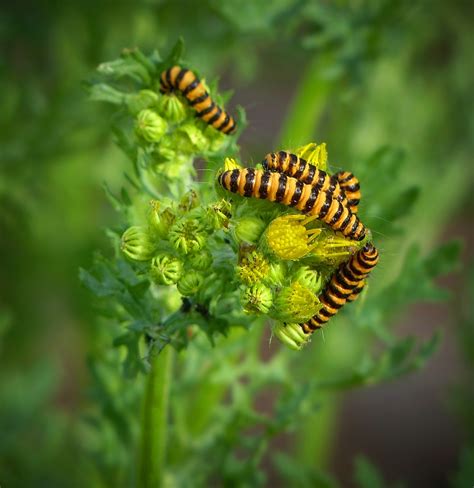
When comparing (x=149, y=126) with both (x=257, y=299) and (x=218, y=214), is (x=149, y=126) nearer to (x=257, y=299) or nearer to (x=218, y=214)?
(x=218, y=214)

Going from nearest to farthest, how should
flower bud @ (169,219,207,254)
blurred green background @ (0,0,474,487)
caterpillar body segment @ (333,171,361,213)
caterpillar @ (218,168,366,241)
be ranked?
caterpillar @ (218,168,366,241), flower bud @ (169,219,207,254), caterpillar body segment @ (333,171,361,213), blurred green background @ (0,0,474,487)

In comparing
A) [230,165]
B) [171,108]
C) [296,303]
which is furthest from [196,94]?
[296,303]

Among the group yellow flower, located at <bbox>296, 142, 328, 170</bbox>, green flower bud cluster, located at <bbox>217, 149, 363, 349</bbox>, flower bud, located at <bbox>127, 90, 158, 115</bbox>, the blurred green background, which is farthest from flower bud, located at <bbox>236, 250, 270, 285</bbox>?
the blurred green background

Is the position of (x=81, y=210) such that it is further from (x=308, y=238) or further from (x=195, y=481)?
(x=308, y=238)

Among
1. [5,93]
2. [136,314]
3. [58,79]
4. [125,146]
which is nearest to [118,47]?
[58,79]

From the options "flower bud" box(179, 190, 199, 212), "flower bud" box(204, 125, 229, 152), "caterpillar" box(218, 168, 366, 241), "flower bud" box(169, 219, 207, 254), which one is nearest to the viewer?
"caterpillar" box(218, 168, 366, 241)

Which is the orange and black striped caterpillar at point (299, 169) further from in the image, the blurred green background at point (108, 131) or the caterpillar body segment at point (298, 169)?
the blurred green background at point (108, 131)

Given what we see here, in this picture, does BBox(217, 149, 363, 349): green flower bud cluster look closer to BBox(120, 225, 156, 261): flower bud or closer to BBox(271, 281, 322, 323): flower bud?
BBox(271, 281, 322, 323): flower bud
